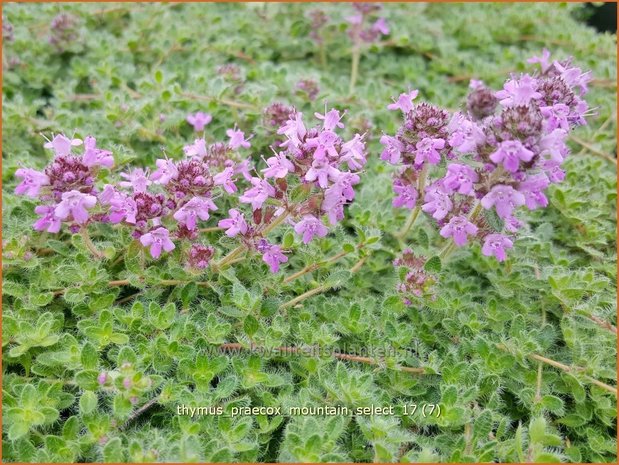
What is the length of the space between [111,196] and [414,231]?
111 cm

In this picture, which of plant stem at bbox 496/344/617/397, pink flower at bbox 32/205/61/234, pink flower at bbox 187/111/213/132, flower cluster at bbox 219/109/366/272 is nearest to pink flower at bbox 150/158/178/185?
flower cluster at bbox 219/109/366/272

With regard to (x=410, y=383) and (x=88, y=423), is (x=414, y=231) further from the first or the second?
(x=88, y=423)

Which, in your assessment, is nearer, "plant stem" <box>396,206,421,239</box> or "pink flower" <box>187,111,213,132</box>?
"plant stem" <box>396,206,421,239</box>

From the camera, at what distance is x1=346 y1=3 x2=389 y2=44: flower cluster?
3.17m

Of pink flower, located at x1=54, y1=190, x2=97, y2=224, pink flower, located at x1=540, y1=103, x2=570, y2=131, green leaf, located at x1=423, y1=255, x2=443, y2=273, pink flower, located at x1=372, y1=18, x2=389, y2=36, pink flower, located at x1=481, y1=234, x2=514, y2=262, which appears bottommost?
green leaf, located at x1=423, y1=255, x2=443, y2=273

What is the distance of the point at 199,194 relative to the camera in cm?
172

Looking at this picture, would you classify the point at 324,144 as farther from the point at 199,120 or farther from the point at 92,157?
the point at 199,120

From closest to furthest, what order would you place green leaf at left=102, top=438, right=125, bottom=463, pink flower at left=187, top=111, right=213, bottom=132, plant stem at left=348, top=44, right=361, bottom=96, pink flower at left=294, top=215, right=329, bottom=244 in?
green leaf at left=102, top=438, right=125, bottom=463 < pink flower at left=294, top=215, right=329, bottom=244 < pink flower at left=187, top=111, right=213, bottom=132 < plant stem at left=348, top=44, right=361, bottom=96

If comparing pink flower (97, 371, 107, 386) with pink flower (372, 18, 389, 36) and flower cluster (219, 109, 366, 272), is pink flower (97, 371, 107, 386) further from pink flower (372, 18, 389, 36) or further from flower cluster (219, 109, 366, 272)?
pink flower (372, 18, 389, 36)

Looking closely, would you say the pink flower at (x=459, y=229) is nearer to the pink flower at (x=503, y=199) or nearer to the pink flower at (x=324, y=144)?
the pink flower at (x=503, y=199)

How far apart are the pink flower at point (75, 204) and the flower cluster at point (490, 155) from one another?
864mm

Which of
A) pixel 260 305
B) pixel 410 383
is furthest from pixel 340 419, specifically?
pixel 260 305

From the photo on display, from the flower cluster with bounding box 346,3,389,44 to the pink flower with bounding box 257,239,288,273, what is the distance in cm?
185

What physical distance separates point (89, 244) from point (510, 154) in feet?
4.17
